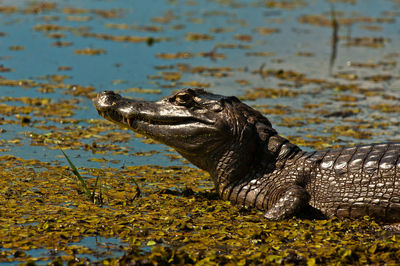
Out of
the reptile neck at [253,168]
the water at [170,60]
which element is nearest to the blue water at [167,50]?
the water at [170,60]

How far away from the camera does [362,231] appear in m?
5.40

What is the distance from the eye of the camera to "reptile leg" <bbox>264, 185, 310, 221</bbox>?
5594mm

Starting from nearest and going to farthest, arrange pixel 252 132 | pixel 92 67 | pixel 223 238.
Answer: pixel 223 238
pixel 252 132
pixel 92 67

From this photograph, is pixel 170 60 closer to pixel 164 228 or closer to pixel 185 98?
pixel 185 98

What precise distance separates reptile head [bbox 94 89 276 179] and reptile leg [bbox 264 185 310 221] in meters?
0.54

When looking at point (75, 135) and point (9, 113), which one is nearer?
point (75, 135)

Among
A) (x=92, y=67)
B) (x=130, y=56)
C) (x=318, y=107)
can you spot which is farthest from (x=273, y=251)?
(x=130, y=56)

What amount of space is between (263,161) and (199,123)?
2.21 feet

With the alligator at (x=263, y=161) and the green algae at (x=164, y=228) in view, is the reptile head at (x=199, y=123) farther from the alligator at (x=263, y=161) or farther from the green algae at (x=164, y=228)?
the green algae at (x=164, y=228)

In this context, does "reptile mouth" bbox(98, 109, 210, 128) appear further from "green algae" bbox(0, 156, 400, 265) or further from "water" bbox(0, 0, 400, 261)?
"water" bbox(0, 0, 400, 261)

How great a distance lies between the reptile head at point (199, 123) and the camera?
5984mm

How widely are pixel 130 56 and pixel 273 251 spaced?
26.8ft

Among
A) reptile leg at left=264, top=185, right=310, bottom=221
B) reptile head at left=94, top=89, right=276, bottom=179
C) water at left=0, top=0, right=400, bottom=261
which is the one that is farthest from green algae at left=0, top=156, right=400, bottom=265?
reptile head at left=94, top=89, right=276, bottom=179

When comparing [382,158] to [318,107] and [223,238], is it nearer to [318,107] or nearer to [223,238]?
[223,238]
